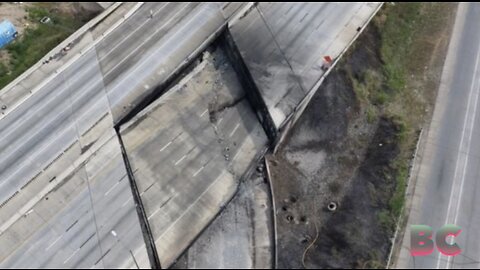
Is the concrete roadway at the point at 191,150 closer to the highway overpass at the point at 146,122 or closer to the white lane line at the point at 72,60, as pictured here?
the highway overpass at the point at 146,122

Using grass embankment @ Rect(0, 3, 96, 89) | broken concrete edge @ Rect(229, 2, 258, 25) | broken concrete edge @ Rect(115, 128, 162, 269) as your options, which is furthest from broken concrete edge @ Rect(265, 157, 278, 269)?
grass embankment @ Rect(0, 3, 96, 89)

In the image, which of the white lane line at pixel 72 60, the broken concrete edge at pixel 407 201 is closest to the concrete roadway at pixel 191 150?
the white lane line at pixel 72 60

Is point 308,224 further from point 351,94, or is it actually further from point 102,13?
point 102,13

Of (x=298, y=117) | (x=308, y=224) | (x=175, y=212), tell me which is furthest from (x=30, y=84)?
(x=308, y=224)

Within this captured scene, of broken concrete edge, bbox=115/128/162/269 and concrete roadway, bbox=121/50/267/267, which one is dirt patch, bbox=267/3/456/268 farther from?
broken concrete edge, bbox=115/128/162/269

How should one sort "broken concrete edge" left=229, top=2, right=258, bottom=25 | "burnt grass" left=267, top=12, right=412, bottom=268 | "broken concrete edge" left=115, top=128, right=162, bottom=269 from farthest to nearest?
"broken concrete edge" left=229, top=2, right=258, bottom=25 → "burnt grass" left=267, top=12, right=412, bottom=268 → "broken concrete edge" left=115, top=128, right=162, bottom=269

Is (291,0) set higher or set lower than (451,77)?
higher

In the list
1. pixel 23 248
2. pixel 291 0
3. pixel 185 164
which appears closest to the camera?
pixel 23 248

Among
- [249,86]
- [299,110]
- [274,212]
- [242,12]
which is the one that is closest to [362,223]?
[274,212]
